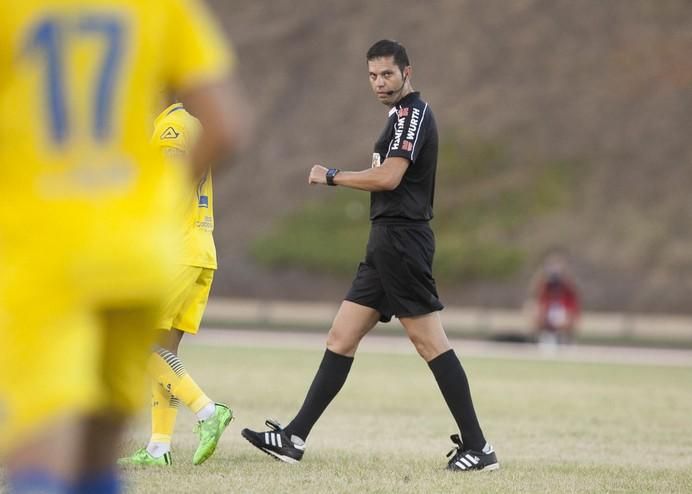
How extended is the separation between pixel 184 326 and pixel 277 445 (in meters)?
0.85

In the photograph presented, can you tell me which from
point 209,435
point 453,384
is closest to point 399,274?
point 453,384

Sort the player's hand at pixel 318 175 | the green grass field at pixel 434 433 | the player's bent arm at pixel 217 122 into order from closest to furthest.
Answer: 1. the player's bent arm at pixel 217 122
2. the green grass field at pixel 434 433
3. the player's hand at pixel 318 175

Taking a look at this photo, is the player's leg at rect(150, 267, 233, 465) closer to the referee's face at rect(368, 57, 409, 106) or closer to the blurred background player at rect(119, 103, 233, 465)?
the blurred background player at rect(119, 103, 233, 465)

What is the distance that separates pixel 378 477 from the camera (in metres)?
6.71

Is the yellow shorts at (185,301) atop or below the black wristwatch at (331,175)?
below

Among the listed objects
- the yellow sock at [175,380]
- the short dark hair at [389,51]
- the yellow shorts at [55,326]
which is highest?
the short dark hair at [389,51]

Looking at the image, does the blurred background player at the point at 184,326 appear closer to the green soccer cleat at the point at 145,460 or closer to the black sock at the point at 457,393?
the green soccer cleat at the point at 145,460

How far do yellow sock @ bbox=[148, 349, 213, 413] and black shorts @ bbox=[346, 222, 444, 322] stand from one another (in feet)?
3.34

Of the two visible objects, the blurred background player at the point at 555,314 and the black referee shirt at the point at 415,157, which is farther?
the blurred background player at the point at 555,314

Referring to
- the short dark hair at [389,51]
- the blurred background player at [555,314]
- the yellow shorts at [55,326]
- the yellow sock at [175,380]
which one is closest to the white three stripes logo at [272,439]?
the yellow sock at [175,380]

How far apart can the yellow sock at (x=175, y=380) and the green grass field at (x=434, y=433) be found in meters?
0.35

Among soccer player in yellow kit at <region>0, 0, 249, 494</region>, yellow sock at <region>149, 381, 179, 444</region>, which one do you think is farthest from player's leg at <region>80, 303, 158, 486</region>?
yellow sock at <region>149, 381, 179, 444</region>

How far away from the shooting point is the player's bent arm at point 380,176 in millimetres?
6922

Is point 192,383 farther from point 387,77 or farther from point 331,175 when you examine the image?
point 387,77
